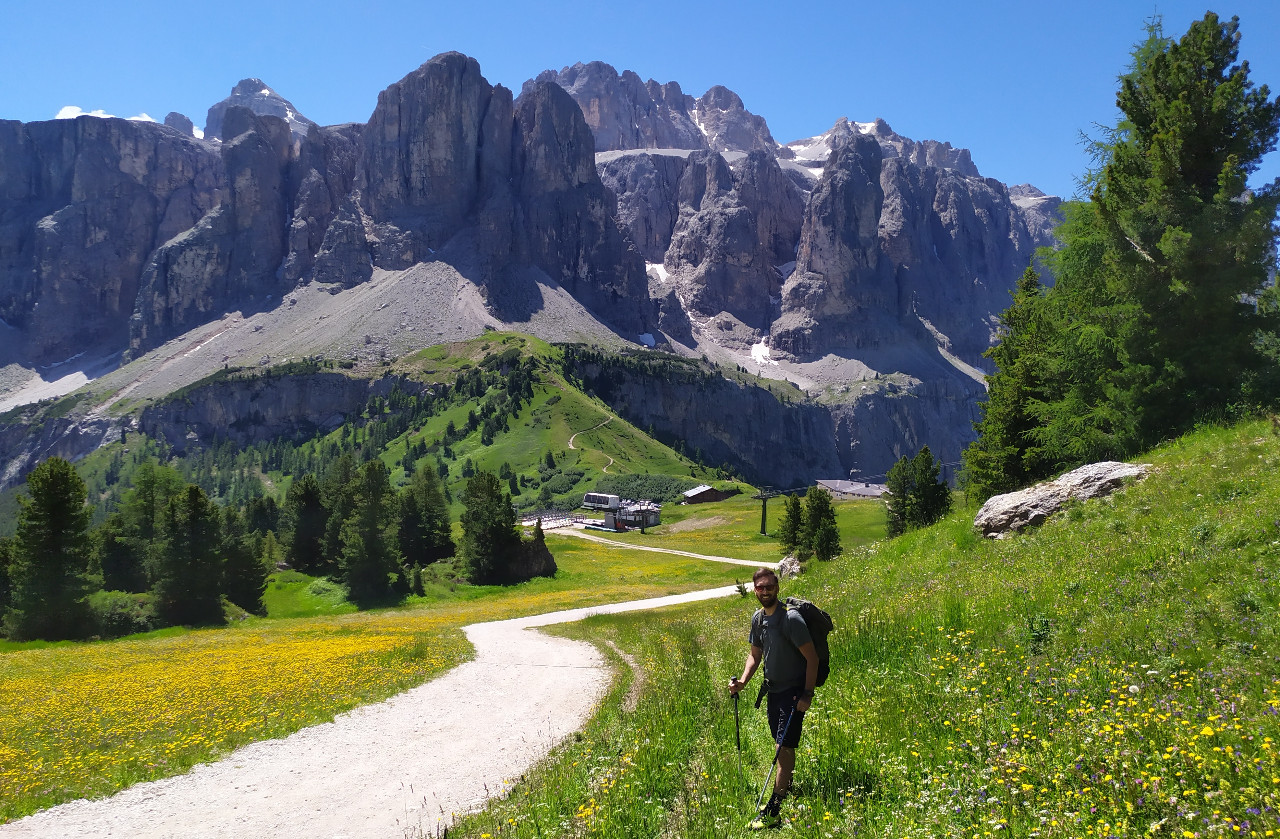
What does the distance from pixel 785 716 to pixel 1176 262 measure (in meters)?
20.4

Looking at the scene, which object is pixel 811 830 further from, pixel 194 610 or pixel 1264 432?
pixel 194 610

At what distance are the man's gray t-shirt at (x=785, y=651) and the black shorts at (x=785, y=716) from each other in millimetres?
94

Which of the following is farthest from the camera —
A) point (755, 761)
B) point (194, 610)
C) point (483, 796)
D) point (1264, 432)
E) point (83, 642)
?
point (194, 610)

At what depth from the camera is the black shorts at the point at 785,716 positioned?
8.13m

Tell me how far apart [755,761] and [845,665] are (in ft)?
11.8

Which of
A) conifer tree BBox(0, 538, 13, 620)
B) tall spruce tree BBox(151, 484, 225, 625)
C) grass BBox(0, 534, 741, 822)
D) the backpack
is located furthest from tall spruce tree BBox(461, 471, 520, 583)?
the backpack

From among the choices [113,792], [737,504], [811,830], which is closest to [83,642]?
[113,792]

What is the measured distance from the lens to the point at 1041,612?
37.3ft

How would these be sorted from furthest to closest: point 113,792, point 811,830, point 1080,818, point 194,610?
1. point 194,610
2. point 113,792
3. point 811,830
4. point 1080,818

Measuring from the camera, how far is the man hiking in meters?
8.11

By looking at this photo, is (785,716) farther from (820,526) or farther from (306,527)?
(306,527)

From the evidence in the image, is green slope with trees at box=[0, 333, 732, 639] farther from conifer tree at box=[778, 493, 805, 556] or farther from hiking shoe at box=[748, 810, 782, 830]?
hiking shoe at box=[748, 810, 782, 830]

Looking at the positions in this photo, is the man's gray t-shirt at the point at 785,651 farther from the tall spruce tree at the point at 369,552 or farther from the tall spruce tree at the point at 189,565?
the tall spruce tree at the point at 369,552

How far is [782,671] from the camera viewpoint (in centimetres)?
841
